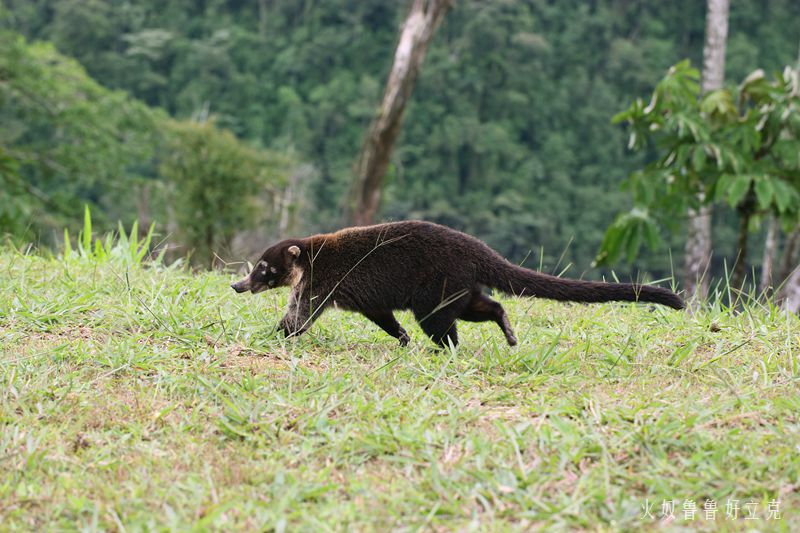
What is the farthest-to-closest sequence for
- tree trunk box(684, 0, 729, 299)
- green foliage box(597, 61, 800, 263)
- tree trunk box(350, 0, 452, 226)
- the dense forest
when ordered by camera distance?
the dense forest
tree trunk box(684, 0, 729, 299)
tree trunk box(350, 0, 452, 226)
green foliage box(597, 61, 800, 263)

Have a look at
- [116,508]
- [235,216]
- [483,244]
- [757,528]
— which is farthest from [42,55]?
[757,528]

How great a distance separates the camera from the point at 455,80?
164ft

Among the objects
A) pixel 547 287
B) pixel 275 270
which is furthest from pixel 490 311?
pixel 275 270

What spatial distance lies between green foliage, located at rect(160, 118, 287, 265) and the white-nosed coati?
15.1 meters

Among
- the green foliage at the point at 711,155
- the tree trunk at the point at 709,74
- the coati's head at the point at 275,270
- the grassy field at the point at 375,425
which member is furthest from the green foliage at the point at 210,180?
the grassy field at the point at 375,425

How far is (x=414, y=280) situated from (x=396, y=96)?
6.66 meters

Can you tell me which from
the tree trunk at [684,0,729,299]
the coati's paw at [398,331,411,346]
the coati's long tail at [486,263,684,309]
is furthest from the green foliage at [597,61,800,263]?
the tree trunk at [684,0,729,299]

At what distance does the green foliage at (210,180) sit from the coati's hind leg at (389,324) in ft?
49.5

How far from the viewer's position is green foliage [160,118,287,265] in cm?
1934

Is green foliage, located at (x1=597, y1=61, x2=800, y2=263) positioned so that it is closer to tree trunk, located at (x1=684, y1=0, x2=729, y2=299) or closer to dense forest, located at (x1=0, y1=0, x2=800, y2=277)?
tree trunk, located at (x1=684, y1=0, x2=729, y2=299)

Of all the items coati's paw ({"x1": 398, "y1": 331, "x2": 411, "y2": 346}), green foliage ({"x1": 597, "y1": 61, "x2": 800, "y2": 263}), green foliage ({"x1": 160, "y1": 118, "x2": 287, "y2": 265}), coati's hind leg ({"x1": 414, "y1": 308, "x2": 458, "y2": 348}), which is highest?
green foliage ({"x1": 597, "y1": 61, "x2": 800, "y2": 263})

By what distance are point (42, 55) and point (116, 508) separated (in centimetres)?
1468

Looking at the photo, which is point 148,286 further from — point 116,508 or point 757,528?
point 757,528

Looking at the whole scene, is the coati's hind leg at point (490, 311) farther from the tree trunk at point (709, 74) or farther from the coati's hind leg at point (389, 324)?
the tree trunk at point (709, 74)
